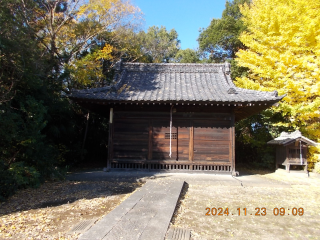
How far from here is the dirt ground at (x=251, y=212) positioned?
3557 millimetres

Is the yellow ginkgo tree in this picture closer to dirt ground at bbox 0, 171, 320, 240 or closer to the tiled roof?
the tiled roof

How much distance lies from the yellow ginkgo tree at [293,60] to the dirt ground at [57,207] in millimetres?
8380

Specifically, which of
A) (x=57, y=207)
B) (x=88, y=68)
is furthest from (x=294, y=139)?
(x=88, y=68)

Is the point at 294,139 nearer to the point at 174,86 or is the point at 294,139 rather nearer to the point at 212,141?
the point at 212,141

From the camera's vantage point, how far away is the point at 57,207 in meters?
4.68

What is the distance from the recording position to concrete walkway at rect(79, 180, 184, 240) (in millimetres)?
3076

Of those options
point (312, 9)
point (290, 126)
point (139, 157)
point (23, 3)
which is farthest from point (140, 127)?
point (312, 9)

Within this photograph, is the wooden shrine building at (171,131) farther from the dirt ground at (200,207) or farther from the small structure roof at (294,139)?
the small structure roof at (294,139)

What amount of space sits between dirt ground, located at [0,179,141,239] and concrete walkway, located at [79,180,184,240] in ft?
1.26

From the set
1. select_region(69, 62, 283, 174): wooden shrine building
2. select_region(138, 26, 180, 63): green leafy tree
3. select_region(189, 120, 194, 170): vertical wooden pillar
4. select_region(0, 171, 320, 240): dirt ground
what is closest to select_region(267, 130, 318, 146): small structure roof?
select_region(69, 62, 283, 174): wooden shrine building

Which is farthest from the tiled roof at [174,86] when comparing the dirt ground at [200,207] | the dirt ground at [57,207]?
the dirt ground at [57,207]

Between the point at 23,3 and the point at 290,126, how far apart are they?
1247 cm

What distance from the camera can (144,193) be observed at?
214 inches

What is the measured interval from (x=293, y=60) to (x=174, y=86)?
245 inches
